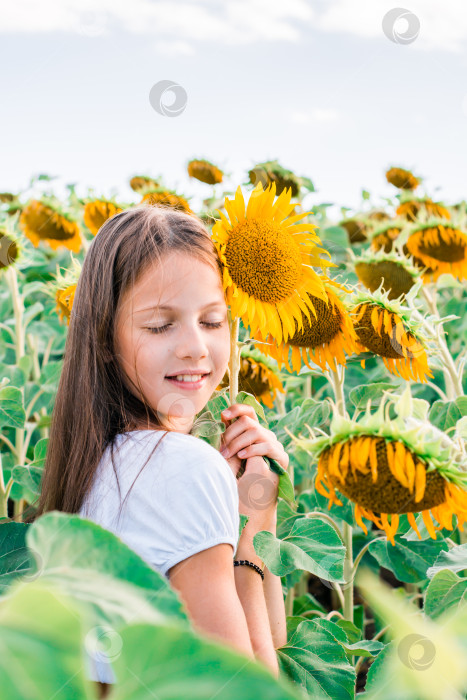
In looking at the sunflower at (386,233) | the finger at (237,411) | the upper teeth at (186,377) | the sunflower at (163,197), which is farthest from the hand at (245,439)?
the sunflower at (386,233)

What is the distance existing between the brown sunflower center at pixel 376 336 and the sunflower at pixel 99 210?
36.5 inches

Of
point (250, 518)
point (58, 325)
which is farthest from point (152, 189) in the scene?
point (250, 518)

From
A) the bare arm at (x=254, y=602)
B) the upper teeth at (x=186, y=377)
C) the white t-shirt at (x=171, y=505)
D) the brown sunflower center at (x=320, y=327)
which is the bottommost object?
the bare arm at (x=254, y=602)

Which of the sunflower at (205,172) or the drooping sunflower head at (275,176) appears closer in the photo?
the drooping sunflower head at (275,176)

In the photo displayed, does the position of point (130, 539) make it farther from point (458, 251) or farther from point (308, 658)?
point (458, 251)

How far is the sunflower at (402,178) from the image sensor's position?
2.88 m

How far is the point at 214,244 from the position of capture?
1.02 meters

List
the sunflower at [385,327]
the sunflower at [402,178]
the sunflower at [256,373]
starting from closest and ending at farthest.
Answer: the sunflower at [385,327] → the sunflower at [256,373] → the sunflower at [402,178]

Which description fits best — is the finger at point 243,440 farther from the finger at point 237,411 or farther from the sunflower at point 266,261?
the sunflower at point 266,261

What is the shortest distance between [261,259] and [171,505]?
0.41 meters

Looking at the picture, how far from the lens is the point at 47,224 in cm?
210

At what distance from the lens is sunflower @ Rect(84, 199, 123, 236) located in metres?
1.87

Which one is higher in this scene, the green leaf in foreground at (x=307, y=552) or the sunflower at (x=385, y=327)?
the sunflower at (x=385, y=327)

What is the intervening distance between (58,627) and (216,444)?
0.96 metres
